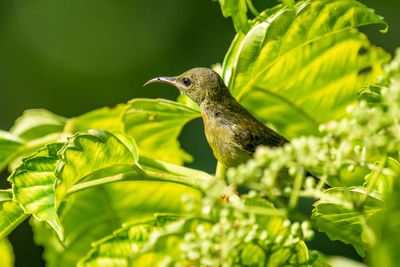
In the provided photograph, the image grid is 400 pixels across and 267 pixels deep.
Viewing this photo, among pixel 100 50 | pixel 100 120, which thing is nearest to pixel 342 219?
pixel 100 120

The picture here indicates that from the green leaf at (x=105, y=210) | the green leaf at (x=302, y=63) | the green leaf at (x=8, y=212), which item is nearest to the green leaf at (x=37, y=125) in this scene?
the green leaf at (x=105, y=210)

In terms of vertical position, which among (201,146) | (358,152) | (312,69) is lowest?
(201,146)

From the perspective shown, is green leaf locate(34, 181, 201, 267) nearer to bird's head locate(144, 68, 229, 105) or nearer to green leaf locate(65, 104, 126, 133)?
green leaf locate(65, 104, 126, 133)

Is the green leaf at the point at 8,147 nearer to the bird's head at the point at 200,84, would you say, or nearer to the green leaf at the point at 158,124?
the green leaf at the point at 158,124

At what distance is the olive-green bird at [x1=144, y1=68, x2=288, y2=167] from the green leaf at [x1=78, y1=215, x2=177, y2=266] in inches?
46.6

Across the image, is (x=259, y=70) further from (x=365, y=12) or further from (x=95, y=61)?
(x=95, y=61)

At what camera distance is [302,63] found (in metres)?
2.63

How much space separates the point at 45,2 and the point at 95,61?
1.55m

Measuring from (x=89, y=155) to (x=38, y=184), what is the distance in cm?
21

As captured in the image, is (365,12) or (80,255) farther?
(80,255)

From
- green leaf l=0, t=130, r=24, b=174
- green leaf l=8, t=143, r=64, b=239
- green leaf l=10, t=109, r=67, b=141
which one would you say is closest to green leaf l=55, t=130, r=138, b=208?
green leaf l=8, t=143, r=64, b=239

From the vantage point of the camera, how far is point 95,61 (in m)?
7.29

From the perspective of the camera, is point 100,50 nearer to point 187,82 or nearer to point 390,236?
point 187,82

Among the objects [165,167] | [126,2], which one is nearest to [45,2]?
[126,2]
